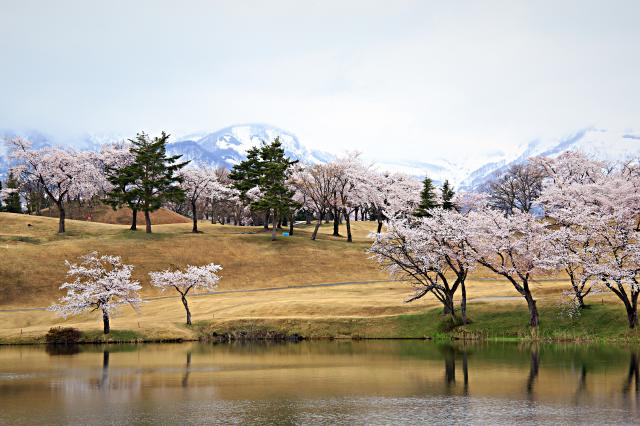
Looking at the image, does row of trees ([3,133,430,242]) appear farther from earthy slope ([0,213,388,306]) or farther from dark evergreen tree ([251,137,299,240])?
earthy slope ([0,213,388,306])

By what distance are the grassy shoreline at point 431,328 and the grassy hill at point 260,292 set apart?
0.11 m

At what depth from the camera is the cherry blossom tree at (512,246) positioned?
61.2 m

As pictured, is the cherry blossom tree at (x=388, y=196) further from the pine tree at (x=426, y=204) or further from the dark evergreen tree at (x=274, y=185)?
the dark evergreen tree at (x=274, y=185)

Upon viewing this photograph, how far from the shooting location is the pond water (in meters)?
30.5

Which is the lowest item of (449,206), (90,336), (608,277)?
(90,336)

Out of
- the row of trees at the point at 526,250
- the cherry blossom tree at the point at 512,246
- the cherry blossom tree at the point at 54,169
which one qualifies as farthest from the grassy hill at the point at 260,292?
the cherry blossom tree at the point at 54,169

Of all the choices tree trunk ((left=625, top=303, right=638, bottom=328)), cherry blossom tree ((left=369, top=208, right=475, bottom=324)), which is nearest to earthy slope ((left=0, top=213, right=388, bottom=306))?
cherry blossom tree ((left=369, top=208, right=475, bottom=324))

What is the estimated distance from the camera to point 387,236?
6706 cm

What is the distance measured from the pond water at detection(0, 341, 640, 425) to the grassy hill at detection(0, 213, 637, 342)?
24.1ft

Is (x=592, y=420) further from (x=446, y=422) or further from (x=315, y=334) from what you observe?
(x=315, y=334)

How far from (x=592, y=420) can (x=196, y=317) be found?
179ft

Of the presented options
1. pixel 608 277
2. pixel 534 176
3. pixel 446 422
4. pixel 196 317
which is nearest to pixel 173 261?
pixel 196 317

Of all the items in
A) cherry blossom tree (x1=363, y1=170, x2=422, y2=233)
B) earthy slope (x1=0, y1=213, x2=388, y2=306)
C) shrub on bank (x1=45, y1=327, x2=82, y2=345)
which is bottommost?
shrub on bank (x1=45, y1=327, x2=82, y2=345)

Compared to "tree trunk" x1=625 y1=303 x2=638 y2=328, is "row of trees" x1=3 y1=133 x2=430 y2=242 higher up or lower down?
higher up
